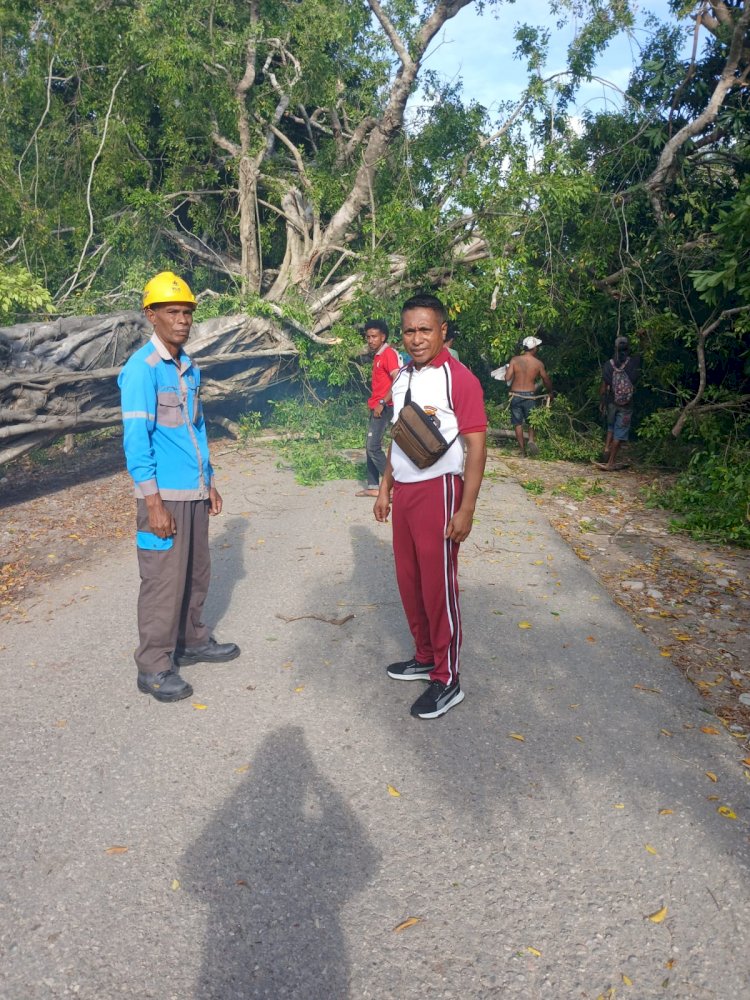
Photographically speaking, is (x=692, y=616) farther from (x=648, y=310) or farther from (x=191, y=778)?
(x=648, y=310)

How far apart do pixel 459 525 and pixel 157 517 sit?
5.11 feet

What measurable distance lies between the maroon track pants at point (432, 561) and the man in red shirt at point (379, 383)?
12.6 feet

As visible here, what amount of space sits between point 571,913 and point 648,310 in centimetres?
938

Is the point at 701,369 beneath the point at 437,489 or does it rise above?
above

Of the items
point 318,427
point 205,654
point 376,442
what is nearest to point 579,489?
point 376,442

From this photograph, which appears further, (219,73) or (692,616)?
(219,73)

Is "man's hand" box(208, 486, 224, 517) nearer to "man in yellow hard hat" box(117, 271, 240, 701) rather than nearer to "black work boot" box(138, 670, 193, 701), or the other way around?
"man in yellow hard hat" box(117, 271, 240, 701)

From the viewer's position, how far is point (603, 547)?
7.00 meters

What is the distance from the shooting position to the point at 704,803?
3.11 m

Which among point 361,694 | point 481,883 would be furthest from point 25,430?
point 481,883

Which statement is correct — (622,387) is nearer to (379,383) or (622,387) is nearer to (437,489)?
(379,383)

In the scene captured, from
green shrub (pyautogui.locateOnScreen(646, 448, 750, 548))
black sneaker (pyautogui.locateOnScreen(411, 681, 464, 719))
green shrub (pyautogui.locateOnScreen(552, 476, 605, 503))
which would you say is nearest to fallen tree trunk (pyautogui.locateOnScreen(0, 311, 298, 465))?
green shrub (pyautogui.locateOnScreen(552, 476, 605, 503))

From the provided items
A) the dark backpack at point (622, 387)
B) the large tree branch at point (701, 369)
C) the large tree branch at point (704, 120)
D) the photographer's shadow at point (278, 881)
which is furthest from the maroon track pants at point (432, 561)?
the large tree branch at point (704, 120)

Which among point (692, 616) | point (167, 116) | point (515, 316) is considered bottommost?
point (692, 616)
